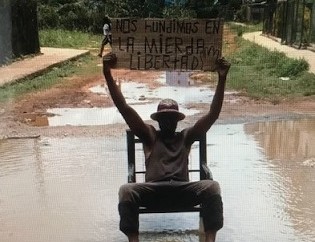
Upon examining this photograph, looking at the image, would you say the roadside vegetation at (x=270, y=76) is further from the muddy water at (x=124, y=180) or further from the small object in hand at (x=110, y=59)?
the small object in hand at (x=110, y=59)

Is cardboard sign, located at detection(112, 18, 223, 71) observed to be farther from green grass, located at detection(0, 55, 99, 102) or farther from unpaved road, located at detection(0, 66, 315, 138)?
green grass, located at detection(0, 55, 99, 102)

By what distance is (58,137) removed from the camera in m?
9.27

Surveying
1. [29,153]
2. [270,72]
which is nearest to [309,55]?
[270,72]

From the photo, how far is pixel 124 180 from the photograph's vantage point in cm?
690

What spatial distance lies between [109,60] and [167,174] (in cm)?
96

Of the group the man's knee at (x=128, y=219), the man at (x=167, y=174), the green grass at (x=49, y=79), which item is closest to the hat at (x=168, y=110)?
the man at (x=167, y=174)

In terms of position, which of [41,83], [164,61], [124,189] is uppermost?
[164,61]

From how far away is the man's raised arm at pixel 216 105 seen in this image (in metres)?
4.70

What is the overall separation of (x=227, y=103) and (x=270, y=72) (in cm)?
507

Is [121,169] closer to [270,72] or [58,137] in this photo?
[58,137]

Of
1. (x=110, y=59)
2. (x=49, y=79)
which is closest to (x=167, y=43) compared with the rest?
(x=110, y=59)

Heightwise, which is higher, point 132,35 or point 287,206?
point 132,35

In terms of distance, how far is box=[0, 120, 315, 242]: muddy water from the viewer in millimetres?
5340

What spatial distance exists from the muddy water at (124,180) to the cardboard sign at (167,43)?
1426mm
